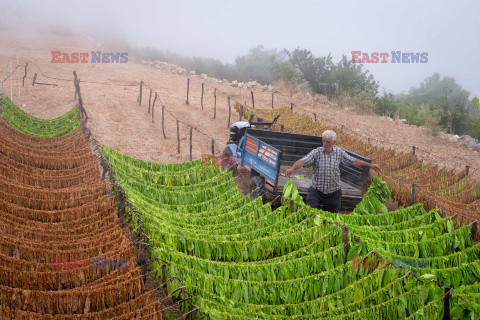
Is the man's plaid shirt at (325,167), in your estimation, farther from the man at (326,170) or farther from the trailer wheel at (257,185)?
the trailer wheel at (257,185)

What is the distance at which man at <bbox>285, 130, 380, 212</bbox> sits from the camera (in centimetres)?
728

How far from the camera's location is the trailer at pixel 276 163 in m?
10.1

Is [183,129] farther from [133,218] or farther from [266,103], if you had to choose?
[133,218]

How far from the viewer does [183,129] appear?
2122 cm

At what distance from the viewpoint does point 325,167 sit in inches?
289

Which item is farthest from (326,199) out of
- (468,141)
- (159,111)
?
(468,141)

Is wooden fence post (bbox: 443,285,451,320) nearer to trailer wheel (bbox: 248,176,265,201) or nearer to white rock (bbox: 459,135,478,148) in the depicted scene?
trailer wheel (bbox: 248,176,265,201)

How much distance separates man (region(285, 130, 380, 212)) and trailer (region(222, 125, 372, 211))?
183cm

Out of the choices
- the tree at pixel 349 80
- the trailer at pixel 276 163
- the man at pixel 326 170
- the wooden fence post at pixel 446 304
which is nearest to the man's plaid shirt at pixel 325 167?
the man at pixel 326 170

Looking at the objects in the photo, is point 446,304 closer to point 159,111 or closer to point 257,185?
point 257,185

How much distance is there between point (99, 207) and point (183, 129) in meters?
15.3

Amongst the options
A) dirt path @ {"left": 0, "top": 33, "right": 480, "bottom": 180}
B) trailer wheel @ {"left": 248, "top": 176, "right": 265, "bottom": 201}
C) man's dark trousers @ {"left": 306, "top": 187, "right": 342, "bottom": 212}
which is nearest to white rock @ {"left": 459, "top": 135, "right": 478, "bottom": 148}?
dirt path @ {"left": 0, "top": 33, "right": 480, "bottom": 180}

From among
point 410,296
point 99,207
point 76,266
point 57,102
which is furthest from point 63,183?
point 57,102

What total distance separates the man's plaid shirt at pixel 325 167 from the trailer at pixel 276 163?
6.51ft
